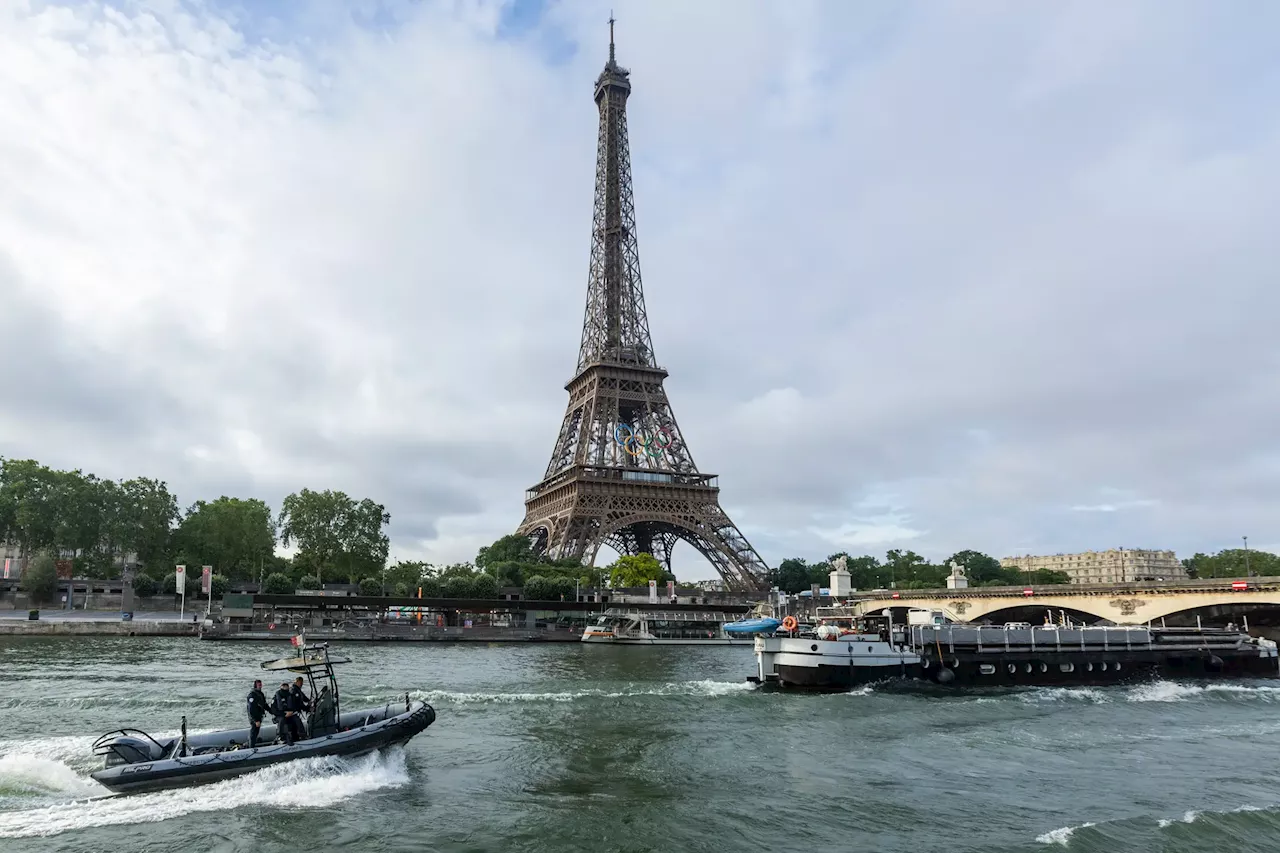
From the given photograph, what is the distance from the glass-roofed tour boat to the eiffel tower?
33.0 feet

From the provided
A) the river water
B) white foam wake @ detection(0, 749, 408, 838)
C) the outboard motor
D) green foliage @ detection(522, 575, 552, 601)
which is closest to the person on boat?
white foam wake @ detection(0, 749, 408, 838)

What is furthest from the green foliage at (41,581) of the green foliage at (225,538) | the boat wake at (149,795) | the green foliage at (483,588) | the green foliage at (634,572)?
the boat wake at (149,795)

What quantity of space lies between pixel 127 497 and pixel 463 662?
68.9 meters

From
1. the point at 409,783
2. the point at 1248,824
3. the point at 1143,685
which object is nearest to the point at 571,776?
the point at 409,783

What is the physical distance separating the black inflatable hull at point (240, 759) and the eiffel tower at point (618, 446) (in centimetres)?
7519

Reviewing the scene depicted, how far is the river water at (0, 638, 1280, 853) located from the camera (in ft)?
59.3

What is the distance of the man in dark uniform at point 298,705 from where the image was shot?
2227 centimetres

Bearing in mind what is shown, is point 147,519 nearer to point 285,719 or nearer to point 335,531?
point 335,531

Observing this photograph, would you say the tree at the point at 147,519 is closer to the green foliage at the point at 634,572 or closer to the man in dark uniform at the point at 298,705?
the green foliage at the point at 634,572

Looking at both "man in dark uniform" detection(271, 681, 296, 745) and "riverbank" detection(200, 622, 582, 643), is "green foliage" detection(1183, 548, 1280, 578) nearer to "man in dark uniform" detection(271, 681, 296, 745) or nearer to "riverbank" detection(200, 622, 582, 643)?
"riverbank" detection(200, 622, 582, 643)

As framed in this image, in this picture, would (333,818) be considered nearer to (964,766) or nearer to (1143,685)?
(964,766)

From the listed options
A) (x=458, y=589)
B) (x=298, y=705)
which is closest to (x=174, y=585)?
(x=458, y=589)

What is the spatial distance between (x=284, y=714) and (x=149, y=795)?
3241mm

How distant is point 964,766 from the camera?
2508 centimetres
